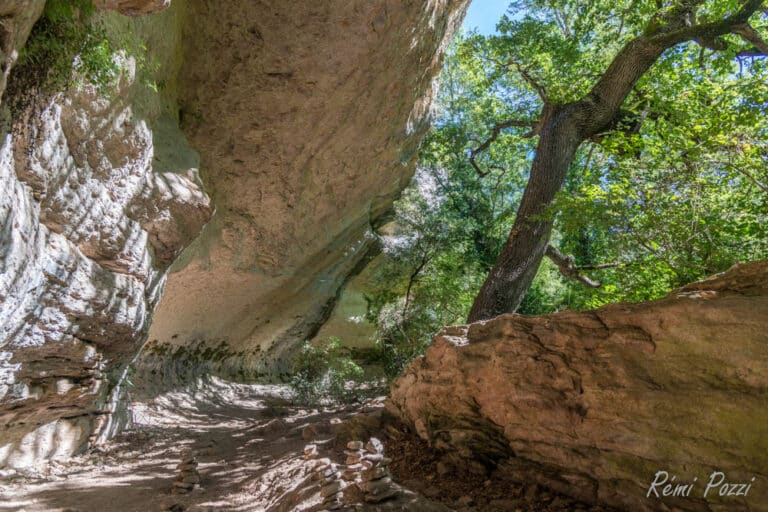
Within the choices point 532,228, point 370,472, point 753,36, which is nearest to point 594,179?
point 532,228

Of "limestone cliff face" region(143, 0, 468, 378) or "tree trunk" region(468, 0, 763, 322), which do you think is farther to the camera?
"tree trunk" region(468, 0, 763, 322)

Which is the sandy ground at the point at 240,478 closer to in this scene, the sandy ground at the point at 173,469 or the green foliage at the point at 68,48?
the sandy ground at the point at 173,469

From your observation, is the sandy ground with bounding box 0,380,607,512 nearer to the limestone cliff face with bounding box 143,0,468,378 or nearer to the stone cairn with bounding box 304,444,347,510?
the stone cairn with bounding box 304,444,347,510

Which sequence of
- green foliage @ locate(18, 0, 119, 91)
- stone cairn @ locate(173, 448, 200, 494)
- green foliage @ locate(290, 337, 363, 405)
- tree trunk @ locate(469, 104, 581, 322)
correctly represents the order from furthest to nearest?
green foliage @ locate(290, 337, 363, 405), tree trunk @ locate(469, 104, 581, 322), stone cairn @ locate(173, 448, 200, 494), green foliage @ locate(18, 0, 119, 91)

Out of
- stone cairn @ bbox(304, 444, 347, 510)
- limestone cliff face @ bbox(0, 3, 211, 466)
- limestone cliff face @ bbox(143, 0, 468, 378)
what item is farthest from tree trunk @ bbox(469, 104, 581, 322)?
limestone cliff face @ bbox(0, 3, 211, 466)

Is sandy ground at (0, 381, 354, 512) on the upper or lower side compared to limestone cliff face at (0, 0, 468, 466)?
lower

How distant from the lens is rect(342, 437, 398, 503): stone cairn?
3.06 metres

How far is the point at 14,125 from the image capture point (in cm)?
336

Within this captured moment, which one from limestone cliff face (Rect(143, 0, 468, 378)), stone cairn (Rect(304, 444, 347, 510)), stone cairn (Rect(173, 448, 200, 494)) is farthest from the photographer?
limestone cliff face (Rect(143, 0, 468, 378))

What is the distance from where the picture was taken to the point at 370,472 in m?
3.26

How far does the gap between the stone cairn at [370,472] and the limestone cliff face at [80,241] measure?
9.65ft

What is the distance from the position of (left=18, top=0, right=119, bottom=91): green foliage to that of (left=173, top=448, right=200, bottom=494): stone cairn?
3.63 m

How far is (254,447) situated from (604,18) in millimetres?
8845

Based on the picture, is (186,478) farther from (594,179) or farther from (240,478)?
(594,179)
